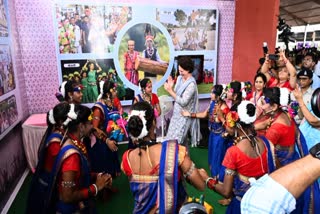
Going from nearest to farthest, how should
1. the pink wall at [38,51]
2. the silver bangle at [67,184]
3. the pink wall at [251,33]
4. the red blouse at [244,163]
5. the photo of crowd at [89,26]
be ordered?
the silver bangle at [67,184] < the red blouse at [244,163] < the pink wall at [38,51] < the photo of crowd at [89,26] < the pink wall at [251,33]

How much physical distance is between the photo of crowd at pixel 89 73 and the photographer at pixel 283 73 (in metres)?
2.31

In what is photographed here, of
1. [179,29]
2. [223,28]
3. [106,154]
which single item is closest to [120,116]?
[106,154]

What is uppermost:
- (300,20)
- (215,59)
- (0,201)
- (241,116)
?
(300,20)

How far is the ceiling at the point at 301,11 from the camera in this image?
1220 cm

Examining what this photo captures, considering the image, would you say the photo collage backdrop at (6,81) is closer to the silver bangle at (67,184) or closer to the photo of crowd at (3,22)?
the photo of crowd at (3,22)

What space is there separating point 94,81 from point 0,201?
207cm

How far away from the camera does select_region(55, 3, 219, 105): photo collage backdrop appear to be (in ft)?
12.5

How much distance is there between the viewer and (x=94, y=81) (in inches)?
159

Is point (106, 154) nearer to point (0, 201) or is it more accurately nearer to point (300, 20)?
point (0, 201)

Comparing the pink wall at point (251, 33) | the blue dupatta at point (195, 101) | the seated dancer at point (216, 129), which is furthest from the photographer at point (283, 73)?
the blue dupatta at point (195, 101)

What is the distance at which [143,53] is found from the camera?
427 centimetres

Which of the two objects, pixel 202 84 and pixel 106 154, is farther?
pixel 202 84

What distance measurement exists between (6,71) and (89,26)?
1.45 metres

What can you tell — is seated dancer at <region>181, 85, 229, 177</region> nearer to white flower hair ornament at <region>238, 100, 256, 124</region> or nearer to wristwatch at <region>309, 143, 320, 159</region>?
white flower hair ornament at <region>238, 100, 256, 124</region>
